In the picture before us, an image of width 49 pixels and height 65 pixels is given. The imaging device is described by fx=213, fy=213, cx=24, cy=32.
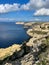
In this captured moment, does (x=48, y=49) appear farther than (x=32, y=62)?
Yes

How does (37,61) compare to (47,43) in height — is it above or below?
below

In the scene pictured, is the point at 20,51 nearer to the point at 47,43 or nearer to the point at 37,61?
the point at 47,43

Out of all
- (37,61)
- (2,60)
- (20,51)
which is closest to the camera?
(37,61)

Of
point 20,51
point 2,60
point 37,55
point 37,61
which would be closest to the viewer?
point 37,61

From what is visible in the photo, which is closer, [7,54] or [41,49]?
[41,49]

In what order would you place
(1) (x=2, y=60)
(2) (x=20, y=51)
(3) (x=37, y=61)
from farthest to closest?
1. (2) (x=20, y=51)
2. (1) (x=2, y=60)
3. (3) (x=37, y=61)

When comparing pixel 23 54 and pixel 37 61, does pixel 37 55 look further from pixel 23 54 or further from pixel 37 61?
pixel 23 54

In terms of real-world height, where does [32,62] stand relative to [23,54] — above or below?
below

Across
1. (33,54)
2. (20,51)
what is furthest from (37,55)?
(20,51)

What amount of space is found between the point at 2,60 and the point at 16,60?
196 inches

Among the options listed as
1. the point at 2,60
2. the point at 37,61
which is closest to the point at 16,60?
the point at 2,60

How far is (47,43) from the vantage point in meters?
74.1

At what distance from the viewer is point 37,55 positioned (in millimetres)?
67250

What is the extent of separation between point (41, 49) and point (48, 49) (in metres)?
2.28
